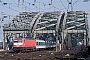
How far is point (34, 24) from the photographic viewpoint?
9100 centimetres

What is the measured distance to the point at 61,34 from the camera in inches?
3140

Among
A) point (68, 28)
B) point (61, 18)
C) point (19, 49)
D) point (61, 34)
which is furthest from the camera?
point (61, 18)

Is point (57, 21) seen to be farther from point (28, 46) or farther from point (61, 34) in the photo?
point (28, 46)

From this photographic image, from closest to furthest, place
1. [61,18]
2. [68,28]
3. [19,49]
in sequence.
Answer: [19,49], [68,28], [61,18]

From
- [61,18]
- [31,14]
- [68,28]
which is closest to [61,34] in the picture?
[68,28]

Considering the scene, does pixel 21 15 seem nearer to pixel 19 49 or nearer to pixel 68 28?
pixel 68 28

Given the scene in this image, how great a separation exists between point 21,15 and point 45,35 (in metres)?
13.9

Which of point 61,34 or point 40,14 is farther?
point 40,14

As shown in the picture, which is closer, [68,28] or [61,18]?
[68,28]

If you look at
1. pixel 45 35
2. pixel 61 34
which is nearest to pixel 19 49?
pixel 61 34

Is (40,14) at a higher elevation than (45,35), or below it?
higher

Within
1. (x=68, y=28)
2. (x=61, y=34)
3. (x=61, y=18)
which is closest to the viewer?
(x=61, y=34)

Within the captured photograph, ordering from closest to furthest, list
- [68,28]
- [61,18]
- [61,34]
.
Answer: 1. [61,34]
2. [68,28]
3. [61,18]

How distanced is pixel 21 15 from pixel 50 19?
10.7 metres
